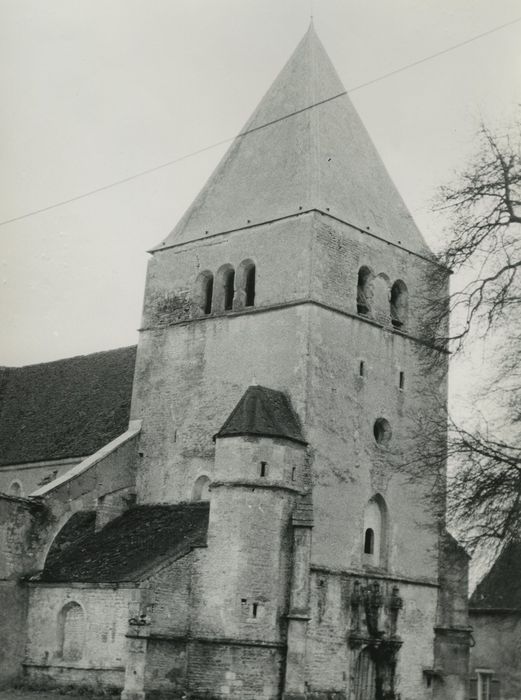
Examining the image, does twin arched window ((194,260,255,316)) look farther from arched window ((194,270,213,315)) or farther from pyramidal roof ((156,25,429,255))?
pyramidal roof ((156,25,429,255))

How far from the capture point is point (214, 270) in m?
38.4

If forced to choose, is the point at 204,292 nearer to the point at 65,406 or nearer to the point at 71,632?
the point at 65,406

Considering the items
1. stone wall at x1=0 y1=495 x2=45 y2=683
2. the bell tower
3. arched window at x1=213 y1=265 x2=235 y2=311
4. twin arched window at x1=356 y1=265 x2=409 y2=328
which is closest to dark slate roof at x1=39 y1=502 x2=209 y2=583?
stone wall at x1=0 y1=495 x2=45 y2=683

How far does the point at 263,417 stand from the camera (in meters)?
33.3

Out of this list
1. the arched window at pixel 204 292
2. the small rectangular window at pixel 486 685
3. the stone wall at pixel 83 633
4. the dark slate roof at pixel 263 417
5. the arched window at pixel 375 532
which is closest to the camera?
the stone wall at pixel 83 633

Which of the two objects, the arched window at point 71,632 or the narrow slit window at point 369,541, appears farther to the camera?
the narrow slit window at point 369,541

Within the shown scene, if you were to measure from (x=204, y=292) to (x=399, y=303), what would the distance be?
6764 mm

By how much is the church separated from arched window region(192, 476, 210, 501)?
72 mm

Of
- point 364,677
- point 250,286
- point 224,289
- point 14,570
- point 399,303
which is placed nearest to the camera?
point 364,677

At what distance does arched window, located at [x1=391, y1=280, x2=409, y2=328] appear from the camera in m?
38.7

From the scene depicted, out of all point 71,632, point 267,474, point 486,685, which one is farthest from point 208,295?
point 486,685

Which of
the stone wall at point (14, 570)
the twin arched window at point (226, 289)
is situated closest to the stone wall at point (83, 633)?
the stone wall at point (14, 570)

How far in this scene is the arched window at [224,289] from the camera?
38.0m

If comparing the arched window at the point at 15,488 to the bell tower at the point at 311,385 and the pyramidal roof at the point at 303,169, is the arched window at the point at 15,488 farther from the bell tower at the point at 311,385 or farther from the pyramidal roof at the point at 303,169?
the pyramidal roof at the point at 303,169
